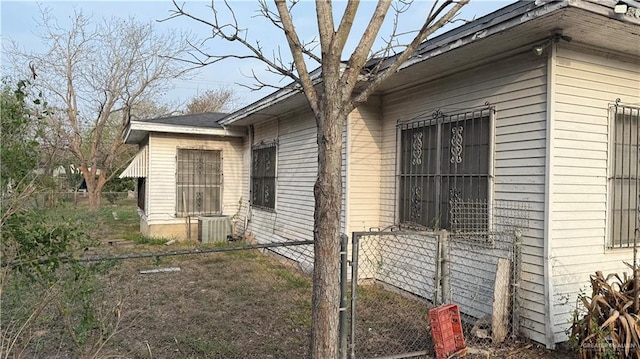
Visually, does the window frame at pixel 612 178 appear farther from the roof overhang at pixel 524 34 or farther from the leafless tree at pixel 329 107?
the leafless tree at pixel 329 107

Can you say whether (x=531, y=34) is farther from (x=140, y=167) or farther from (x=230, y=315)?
(x=140, y=167)

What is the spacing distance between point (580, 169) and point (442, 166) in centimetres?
156

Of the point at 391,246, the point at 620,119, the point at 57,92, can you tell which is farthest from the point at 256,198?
the point at 57,92

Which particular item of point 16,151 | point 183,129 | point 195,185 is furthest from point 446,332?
point 195,185

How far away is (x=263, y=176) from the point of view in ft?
31.6

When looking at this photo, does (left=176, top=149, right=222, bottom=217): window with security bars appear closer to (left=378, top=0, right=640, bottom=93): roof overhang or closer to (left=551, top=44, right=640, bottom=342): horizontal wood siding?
(left=378, top=0, right=640, bottom=93): roof overhang

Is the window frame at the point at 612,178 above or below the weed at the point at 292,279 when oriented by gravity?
above

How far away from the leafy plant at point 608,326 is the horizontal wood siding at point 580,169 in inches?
19.7

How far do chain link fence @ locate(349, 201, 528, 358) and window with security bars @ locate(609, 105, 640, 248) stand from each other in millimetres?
1068

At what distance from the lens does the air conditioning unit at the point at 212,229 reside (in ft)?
33.4

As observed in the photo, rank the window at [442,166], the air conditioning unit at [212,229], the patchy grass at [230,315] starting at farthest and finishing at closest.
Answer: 1. the air conditioning unit at [212,229]
2. the window at [442,166]
3. the patchy grass at [230,315]

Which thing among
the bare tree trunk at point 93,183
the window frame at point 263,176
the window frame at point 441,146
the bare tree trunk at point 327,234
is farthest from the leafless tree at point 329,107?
the bare tree trunk at point 93,183

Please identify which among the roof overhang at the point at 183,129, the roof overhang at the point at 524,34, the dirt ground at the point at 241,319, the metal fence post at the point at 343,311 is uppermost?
the roof overhang at the point at 524,34

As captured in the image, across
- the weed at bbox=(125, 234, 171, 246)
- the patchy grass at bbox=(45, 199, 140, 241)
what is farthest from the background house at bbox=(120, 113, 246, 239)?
the patchy grass at bbox=(45, 199, 140, 241)
